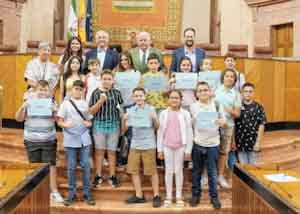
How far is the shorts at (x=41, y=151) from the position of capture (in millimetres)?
5016

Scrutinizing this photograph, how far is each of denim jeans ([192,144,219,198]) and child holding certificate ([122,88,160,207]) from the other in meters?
0.40

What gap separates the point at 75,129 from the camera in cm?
498

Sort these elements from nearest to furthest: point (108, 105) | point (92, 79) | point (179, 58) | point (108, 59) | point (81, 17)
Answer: point (108, 105), point (92, 79), point (179, 58), point (108, 59), point (81, 17)

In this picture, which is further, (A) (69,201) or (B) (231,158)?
(B) (231,158)

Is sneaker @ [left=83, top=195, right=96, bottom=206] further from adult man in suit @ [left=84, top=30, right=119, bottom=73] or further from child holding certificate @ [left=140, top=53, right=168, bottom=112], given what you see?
adult man in suit @ [left=84, top=30, right=119, bottom=73]

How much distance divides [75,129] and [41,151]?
1.38ft

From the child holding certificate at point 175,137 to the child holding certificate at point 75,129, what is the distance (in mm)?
736

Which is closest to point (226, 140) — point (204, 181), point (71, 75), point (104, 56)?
point (204, 181)

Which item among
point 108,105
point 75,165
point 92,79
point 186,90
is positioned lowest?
point 75,165

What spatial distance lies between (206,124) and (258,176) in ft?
5.27

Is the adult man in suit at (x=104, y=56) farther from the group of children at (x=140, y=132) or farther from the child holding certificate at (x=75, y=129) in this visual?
the child holding certificate at (x=75, y=129)

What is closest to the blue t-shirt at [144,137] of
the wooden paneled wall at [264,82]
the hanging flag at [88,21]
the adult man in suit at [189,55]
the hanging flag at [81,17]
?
the adult man in suit at [189,55]

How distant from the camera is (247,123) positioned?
5250 mm

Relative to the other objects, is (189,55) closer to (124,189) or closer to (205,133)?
(205,133)
